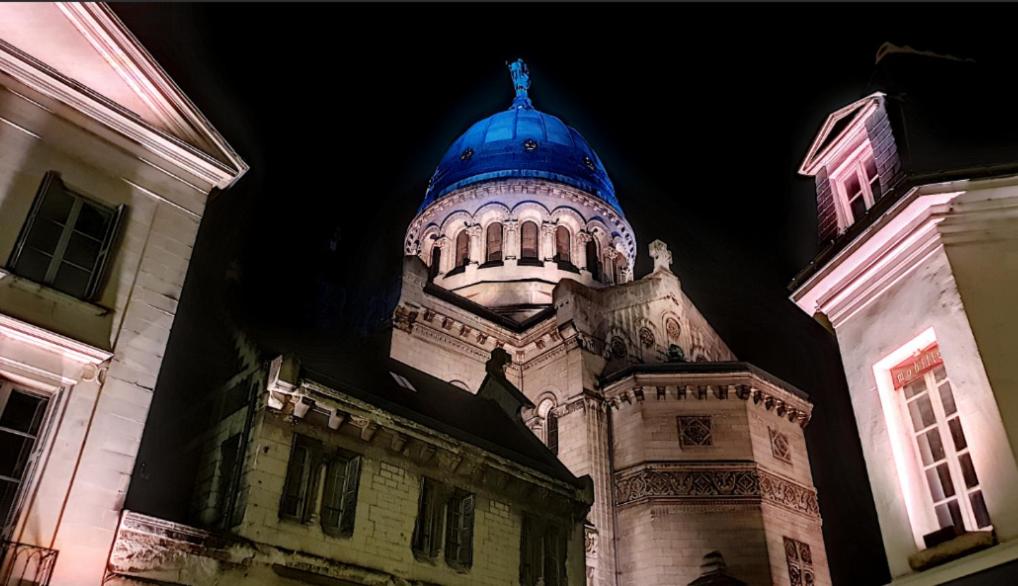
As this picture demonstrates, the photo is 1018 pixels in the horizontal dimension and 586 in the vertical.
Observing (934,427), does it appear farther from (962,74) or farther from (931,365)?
(962,74)

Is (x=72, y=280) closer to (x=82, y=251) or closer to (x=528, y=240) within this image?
(x=82, y=251)

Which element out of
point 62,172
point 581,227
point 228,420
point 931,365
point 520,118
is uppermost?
point 520,118

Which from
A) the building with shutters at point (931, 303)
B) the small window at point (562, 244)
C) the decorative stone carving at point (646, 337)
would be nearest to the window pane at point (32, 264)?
the building with shutters at point (931, 303)

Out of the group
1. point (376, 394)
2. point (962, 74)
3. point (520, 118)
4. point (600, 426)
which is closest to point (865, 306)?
point (962, 74)

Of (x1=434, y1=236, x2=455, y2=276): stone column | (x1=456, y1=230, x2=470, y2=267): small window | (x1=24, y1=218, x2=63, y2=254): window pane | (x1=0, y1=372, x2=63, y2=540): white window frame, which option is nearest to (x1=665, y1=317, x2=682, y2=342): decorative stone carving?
(x1=456, y1=230, x2=470, y2=267): small window

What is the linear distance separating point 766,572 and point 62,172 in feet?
66.3

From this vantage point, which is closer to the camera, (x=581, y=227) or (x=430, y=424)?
(x=430, y=424)

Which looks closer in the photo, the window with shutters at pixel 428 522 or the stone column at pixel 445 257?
the window with shutters at pixel 428 522

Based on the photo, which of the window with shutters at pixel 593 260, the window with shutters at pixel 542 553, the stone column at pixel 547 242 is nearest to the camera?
the window with shutters at pixel 542 553

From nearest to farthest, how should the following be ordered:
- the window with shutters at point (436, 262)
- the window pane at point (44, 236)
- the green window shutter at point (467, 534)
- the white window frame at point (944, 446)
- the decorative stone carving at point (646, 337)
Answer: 1. the white window frame at point (944, 446)
2. the window pane at point (44, 236)
3. the green window shutter at point (467, 534)
4. the decorative stone carving at point (646, 337)
5. the window with shutters at point (436, 262)

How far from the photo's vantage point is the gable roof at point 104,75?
37.0 feet

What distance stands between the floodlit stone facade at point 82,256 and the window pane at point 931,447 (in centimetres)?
1062

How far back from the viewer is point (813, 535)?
78.7 ft

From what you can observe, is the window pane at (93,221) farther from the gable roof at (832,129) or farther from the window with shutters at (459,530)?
the gable roof at (832,129)
